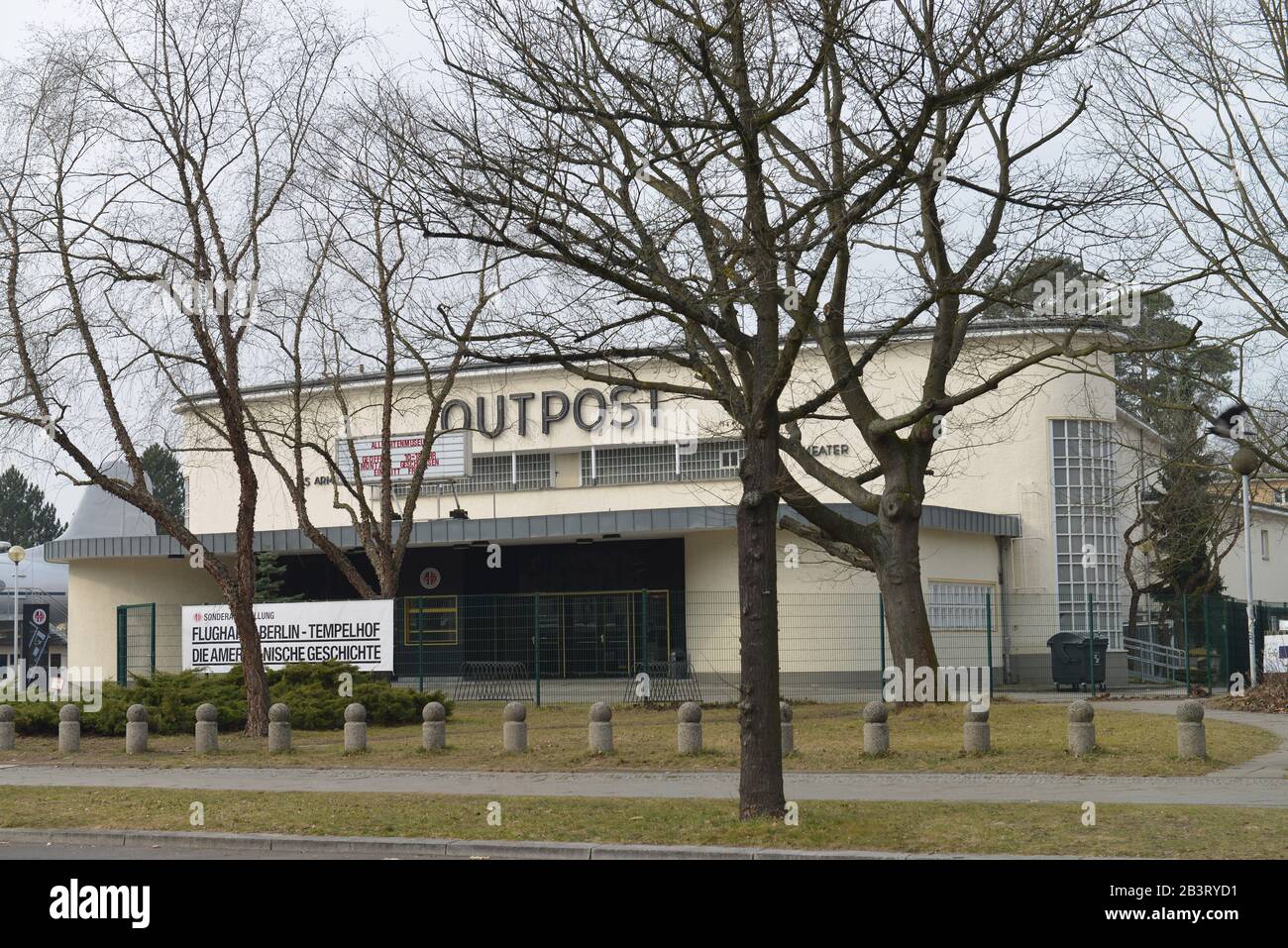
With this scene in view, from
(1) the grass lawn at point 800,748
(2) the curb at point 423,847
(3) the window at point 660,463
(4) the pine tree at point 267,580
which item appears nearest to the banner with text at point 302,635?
(1) the grass lawn at point 800,748

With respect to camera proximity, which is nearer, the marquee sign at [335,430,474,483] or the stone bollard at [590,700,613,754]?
the stone bollard at [590,700,613,754]

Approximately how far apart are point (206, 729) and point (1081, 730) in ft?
39.0

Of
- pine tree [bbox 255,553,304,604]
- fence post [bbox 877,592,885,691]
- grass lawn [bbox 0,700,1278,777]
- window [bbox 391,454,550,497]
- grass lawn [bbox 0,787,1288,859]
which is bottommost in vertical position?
grass lawn [bbox 0,700,1278,777]

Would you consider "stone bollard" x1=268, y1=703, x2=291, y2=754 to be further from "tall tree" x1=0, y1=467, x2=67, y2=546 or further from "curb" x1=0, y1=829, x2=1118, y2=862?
"tall tree" x1=0, y1=467, x2=67, y2=546

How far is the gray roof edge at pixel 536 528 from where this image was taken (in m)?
36.2

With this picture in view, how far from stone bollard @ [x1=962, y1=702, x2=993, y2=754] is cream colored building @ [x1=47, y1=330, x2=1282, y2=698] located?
33.8 ft

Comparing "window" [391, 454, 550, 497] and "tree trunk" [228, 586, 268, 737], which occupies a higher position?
"window" [391, 454, 550, 497]

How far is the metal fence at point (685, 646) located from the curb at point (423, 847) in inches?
620

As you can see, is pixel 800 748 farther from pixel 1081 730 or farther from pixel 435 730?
pixel 435 730

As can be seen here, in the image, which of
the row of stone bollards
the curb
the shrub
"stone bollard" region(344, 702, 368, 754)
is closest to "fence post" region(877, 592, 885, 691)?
the row of stone bollards

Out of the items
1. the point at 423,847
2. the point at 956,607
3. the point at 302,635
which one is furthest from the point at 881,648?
the point at 423,847

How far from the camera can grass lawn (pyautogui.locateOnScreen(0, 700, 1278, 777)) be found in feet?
58.1

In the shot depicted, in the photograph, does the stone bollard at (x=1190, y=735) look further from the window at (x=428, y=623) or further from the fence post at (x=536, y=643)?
the window at (x=428, y=623)
